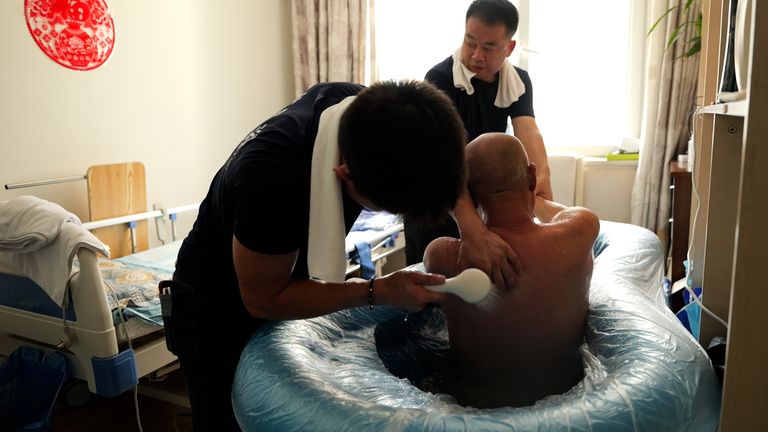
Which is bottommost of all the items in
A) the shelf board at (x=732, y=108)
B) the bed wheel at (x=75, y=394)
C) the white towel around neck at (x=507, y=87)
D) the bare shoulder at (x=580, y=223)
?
the bed wheel at (x=75, y=394)

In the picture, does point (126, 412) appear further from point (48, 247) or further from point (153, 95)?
point (153, 95)

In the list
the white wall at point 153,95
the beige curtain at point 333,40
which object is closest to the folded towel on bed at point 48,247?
the white wall at point 153,95

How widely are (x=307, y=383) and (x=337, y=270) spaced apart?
0.67 feet

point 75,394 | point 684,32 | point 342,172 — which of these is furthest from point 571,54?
point 75,394

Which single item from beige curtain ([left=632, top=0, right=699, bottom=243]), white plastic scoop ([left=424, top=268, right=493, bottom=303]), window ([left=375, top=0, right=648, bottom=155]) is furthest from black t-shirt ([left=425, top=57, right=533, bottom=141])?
window ([left=375, top=0, right=648, bottom=155])

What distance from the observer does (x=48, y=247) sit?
1903 millimetres

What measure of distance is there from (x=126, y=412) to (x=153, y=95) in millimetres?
1673

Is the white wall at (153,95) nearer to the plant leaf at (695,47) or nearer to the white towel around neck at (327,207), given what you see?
the white towel around neck at (327,207)

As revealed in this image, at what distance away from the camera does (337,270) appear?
41.1 inches

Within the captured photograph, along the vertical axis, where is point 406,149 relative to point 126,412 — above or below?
above

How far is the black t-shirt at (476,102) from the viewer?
82.0 inches

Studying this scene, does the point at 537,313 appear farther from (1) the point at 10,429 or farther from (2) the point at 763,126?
(1) the point at 10,429

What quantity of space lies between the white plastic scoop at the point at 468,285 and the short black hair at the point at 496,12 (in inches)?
43.8

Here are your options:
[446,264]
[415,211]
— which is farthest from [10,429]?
[415,211]
